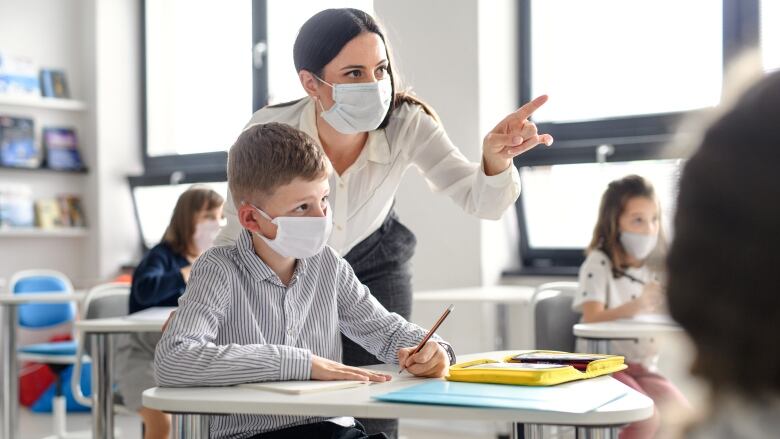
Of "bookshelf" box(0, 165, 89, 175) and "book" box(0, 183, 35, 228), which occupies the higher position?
"bookshelf" box(0, 165, 89, 175)

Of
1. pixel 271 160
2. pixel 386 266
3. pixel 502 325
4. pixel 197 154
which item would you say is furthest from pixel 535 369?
pixel 197 154

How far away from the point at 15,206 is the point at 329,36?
458 cm

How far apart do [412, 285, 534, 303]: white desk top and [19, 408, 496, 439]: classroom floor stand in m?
0.64

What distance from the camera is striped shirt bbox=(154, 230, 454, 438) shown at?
4.99ft

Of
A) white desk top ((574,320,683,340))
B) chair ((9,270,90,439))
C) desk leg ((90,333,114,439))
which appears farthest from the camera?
chair ((9,270,90,439))

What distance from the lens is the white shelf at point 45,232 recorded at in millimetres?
5930

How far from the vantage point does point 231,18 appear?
6.06 m

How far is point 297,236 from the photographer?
5.65 ft

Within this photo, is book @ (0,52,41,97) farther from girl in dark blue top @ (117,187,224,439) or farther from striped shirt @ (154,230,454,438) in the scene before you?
striped shirt @ (154,230,454,438)

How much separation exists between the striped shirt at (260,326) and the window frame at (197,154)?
161 inches

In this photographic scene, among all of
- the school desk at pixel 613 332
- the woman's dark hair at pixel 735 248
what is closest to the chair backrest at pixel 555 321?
the school desk at pixel 613 332

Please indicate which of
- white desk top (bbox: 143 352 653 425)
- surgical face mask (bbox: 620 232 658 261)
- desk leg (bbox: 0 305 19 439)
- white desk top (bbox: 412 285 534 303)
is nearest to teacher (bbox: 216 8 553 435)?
white desk top (bbox: 143 352 653 425)

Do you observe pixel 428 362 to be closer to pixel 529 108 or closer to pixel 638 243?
pixel 529 108

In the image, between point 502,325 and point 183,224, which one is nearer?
point 183,224
